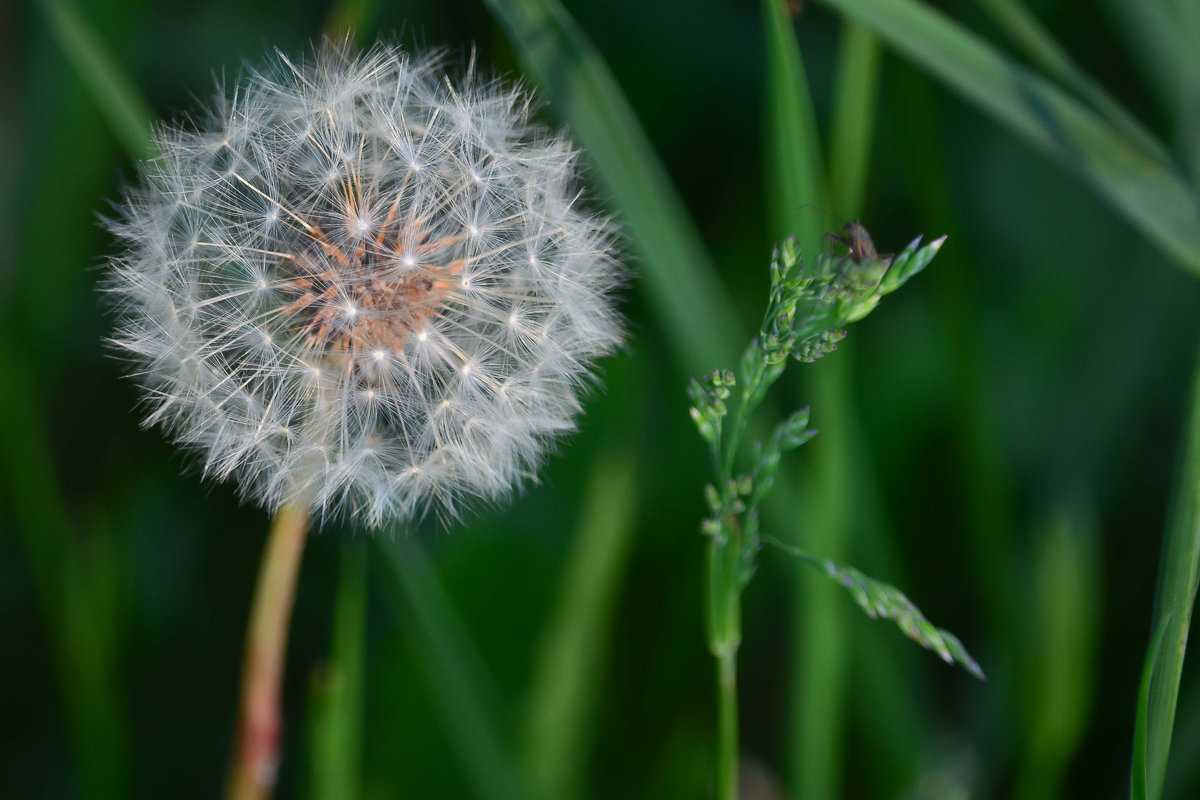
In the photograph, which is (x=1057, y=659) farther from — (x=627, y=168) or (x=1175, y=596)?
(x=627, y=168)

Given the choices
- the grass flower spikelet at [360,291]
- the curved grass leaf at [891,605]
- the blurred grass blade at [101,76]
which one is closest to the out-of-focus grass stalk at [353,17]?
the grass flower spikelet at [360,291]

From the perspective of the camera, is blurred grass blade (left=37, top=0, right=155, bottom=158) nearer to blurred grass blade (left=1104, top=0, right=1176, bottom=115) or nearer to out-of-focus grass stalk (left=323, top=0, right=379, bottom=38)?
out-of-focus grass stalk (left=323, top=0, right=379, bottom=38)

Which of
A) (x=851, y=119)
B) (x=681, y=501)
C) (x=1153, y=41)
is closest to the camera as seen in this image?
(x=851, y=119)

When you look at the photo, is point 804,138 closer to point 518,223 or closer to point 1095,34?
point 518,223

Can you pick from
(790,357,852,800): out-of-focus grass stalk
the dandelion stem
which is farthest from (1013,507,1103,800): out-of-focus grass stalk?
the dandelion stem

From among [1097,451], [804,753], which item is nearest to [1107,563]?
[1097,451]

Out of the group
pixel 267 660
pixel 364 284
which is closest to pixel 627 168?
pixel 364 284

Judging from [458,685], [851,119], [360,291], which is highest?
[851,119]
